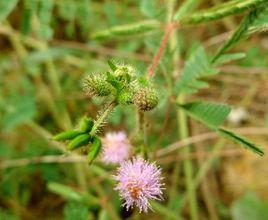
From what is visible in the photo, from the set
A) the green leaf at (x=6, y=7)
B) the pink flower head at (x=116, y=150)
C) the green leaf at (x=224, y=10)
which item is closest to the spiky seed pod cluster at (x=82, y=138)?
the pink flower head at (x=116, y=150)

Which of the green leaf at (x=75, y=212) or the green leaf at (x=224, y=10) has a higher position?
the green leaf at (x=224, y=10)

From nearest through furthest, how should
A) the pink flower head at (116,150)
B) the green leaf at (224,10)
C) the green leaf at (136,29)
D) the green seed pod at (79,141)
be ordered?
the green seed pod at (79,141) → the green leaf at (224,10) → the pink flower head at (116,150) → the green leaf at (136,29)

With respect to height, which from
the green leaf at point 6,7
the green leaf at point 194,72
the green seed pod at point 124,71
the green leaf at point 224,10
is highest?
the green leaf at point 6,7

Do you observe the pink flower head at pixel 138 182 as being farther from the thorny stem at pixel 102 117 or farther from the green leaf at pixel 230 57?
the green leaf at pixel 230 57

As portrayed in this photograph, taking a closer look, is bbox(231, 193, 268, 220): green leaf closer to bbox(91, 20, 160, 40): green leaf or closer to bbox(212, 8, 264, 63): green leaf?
bbox(91, 20, 160, 40): green leaf

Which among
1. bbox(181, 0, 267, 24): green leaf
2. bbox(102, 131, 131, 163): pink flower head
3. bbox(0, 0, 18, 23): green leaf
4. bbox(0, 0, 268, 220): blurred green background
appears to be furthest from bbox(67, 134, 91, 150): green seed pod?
bbox(0, 0, 268, 220): blurred green background

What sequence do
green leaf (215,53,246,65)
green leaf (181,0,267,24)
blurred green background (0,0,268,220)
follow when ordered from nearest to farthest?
green leaf (181,0,267,24) → green leaf (215,53,246,65) → blurred green background (0,0,268,220)

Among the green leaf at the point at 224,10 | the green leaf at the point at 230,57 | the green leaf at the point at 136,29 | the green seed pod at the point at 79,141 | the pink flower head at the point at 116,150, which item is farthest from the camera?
the green leaf at the point at 136,29
